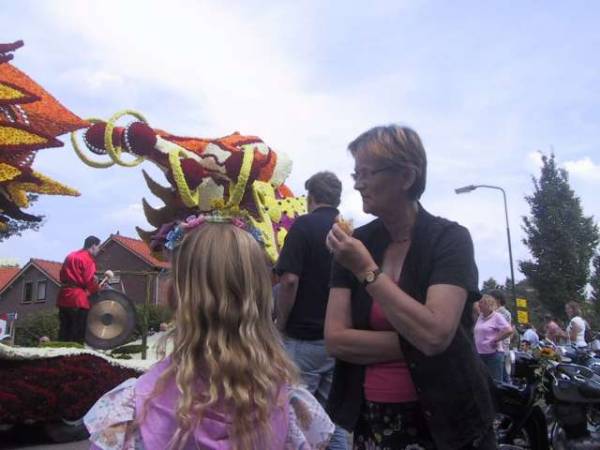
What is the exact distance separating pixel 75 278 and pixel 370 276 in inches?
301

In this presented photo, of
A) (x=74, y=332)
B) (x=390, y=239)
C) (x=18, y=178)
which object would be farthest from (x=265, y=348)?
(x=74, y=332)

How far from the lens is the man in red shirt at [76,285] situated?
8891mm

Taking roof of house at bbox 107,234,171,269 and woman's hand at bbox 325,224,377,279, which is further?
roof of house at bbox 107,234,171,269

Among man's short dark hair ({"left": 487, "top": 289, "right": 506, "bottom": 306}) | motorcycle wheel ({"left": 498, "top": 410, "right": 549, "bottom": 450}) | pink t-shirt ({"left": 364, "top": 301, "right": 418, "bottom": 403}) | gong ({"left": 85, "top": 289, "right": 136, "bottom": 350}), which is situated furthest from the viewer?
gong ({"left": 85, "top": 289, "right": 136, "bottom": 350})

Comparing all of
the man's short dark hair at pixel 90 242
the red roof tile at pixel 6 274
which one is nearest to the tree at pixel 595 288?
the man's short dark hair at pixel 90 242

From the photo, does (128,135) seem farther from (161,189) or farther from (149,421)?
(149,421)

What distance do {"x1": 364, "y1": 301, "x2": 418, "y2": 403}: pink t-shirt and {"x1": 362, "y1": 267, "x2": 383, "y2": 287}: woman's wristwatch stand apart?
180 millimetres

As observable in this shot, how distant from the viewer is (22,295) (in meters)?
51.5

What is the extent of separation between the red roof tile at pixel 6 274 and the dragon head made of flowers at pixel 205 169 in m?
45.0

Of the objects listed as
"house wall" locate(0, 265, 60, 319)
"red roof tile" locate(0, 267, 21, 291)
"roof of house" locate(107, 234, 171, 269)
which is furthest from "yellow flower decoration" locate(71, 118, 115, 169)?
"red roof tile" locate(0, 267, 21, 291)

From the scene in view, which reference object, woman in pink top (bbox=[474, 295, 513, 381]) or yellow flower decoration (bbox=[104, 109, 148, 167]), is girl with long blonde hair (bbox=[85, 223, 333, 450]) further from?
yellow flower decoration (bbox=[104, 109, 148, 167])

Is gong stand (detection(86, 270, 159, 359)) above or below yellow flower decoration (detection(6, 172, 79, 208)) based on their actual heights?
below

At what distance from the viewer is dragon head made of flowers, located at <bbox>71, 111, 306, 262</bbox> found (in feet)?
40.8

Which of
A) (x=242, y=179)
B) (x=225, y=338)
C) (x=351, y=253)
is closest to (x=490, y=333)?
(x=242, y=179)
